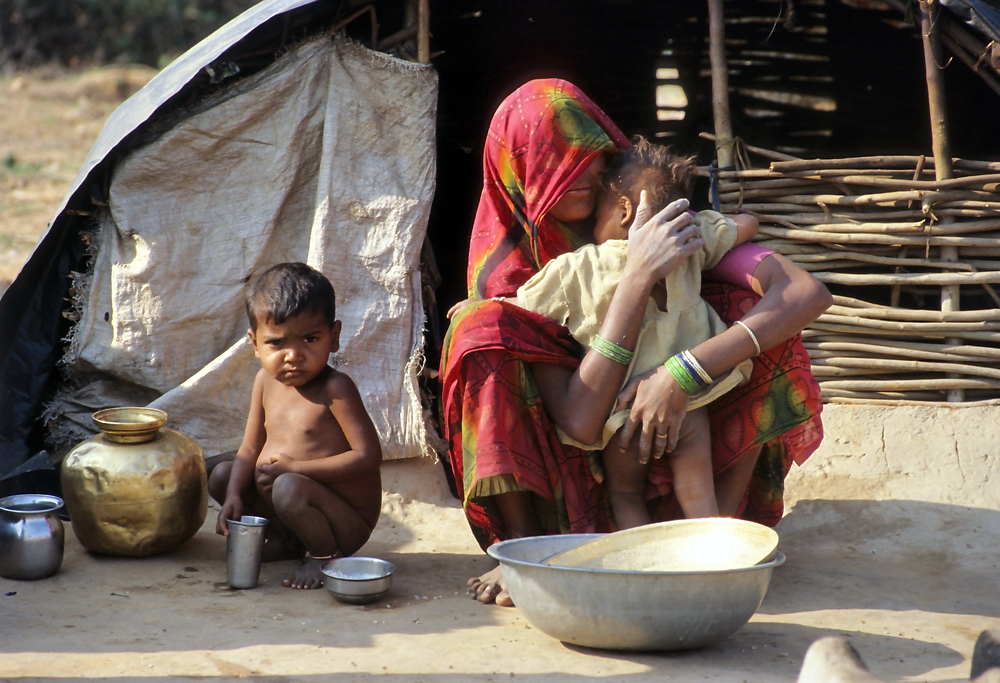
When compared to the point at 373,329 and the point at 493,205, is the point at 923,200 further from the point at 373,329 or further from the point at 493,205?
the point at 373,329

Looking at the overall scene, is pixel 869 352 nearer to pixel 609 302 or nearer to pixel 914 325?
pixel 914 325

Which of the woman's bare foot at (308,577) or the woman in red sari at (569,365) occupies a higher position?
the woman in red sari at (569,365)

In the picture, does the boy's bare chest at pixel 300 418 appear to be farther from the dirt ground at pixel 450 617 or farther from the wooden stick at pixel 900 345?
the wooden stick at pixel 900 345

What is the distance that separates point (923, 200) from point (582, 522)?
195cm

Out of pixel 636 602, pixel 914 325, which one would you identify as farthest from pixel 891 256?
pixel 636 602

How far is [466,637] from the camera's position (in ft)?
7.89

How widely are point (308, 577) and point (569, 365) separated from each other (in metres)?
0.98

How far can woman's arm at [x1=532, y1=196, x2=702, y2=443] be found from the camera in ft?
8.29

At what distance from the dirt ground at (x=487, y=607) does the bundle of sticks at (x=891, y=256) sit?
19cm

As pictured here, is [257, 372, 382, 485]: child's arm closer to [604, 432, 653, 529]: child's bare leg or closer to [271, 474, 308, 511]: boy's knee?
[271, 474, 308, 511]: boy's knee

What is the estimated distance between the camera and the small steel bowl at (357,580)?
262 cm

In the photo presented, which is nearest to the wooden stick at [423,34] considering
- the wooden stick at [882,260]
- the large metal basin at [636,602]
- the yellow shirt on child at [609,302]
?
the yellow shirt on child at [609,302]

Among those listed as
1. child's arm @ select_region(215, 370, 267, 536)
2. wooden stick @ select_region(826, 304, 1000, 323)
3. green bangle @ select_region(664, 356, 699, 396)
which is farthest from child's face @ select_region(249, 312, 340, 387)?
wooden stick @ select_region(826, 304, 1000, 323)

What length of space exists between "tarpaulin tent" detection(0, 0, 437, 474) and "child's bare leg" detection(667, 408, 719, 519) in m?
1.30
